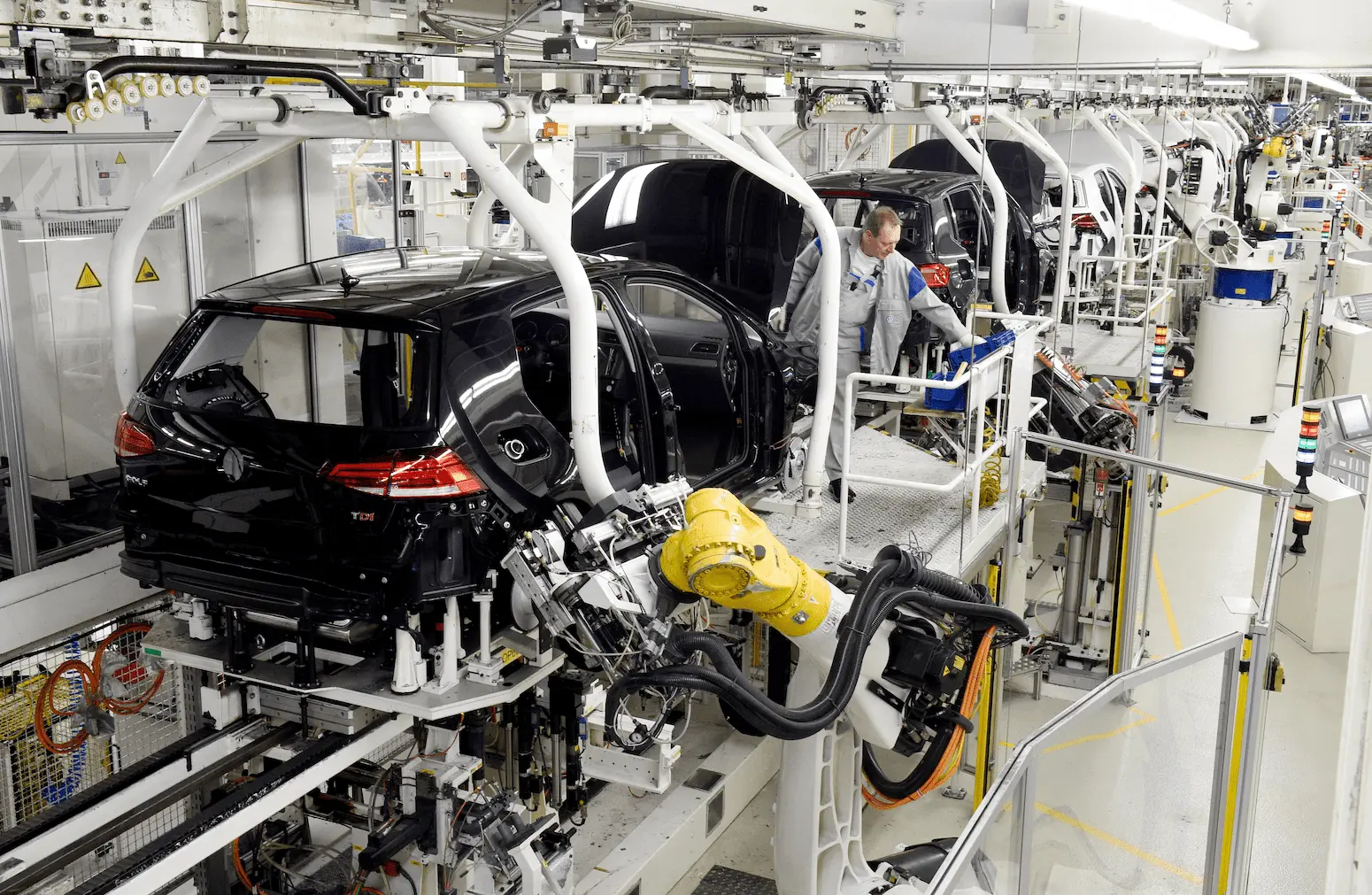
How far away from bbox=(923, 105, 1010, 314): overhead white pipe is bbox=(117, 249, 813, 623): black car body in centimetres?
370

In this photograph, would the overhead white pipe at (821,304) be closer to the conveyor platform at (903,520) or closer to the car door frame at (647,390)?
the conveyor platform at (903,520)

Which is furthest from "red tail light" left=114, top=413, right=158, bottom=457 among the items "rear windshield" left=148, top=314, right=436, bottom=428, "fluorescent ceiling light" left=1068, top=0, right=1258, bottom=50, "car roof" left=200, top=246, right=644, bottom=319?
"fluorescent ceiling light" left=1068, top=0, right=1258, bottom=50

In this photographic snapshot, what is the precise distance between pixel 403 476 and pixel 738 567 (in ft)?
3.44

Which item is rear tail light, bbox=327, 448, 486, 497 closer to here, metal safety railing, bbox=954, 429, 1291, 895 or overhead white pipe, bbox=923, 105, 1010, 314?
metal safety railing, bbox=954, 429, 1291, 895

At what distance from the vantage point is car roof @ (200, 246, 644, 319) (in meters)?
4.17

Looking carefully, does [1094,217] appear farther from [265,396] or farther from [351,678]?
[351,678]

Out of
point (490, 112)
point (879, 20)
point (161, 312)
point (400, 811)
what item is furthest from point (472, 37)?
point (879, 20)

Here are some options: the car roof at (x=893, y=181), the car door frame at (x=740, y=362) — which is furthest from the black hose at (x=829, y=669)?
the car roof at (x=893, y=181)

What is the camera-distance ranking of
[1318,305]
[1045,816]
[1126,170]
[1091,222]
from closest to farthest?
[1045,816] → [1318,305] → [1091,222] → [1126,170]

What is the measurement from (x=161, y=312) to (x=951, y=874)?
452 centimetres

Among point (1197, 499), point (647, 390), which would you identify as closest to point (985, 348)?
point (647, 390)

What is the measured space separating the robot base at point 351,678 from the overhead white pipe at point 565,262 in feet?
2.26

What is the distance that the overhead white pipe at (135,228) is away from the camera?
4535 mm

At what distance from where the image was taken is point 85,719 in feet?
15.5
